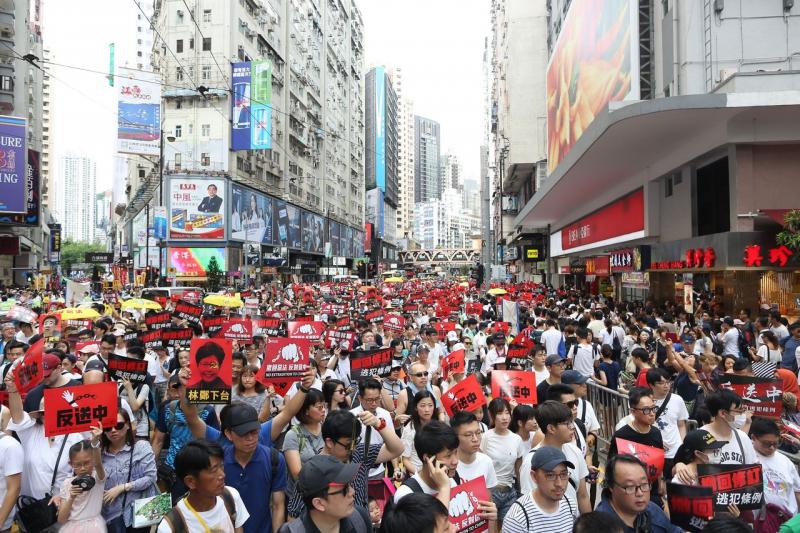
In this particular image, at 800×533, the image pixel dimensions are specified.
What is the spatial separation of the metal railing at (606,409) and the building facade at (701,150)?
26.7 feet

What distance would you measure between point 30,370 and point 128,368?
45.3 inches

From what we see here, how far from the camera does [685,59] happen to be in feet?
60.7

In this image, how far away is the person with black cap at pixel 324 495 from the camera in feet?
10.1

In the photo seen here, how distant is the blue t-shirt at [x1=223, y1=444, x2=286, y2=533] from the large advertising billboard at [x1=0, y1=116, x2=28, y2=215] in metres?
37.8

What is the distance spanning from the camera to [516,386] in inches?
252

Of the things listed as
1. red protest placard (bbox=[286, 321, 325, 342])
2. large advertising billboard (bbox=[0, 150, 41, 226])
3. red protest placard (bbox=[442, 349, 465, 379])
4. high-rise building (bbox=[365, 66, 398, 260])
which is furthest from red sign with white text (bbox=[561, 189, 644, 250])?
high-rise building (bbox=[365, 66, 398, 260])

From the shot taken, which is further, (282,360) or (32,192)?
(32,192)

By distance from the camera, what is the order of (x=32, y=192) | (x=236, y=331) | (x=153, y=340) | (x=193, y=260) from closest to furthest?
1. (x=153, y=340)
2. (x=236, y=331)
3. (x=32, y=192)
4. (x=193, y=260)

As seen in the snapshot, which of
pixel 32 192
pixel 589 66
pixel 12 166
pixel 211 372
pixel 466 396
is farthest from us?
pixel 32 192

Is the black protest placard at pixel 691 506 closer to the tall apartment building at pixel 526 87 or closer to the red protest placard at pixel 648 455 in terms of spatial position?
the red protest placard at pixel 648 455

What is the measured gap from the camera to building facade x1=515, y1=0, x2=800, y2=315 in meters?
14.9

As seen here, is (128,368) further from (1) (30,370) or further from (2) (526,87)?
(2) (526,87)

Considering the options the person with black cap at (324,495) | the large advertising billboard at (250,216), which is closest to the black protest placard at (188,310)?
the person with black cap at (324,495)

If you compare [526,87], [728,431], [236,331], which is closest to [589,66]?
[236,331]
